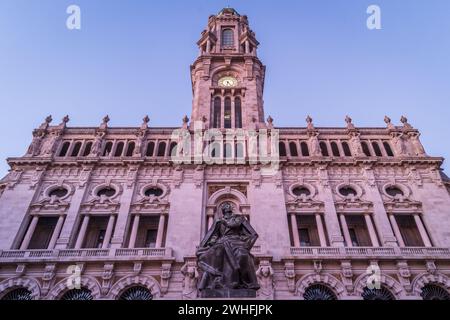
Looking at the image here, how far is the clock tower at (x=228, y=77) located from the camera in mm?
38125

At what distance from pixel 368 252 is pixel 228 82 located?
23911 millimetres

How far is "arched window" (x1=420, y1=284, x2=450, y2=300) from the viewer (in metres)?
24.8

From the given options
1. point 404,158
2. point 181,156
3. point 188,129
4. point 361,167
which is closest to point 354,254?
point 361,167

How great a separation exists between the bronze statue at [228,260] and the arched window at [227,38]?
3594 centimetres

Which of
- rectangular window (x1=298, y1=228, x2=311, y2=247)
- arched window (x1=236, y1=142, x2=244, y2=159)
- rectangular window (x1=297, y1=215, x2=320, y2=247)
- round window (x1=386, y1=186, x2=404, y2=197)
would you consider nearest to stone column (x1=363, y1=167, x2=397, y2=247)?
round window (x1=386, y1=186, x2=404, y2=197)

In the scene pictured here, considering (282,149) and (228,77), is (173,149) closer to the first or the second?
Answer: (282,149)

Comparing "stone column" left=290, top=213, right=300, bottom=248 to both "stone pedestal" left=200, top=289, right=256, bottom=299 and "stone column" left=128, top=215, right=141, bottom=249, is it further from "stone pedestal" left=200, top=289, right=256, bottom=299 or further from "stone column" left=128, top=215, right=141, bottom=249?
"stone pedestal" left=200, top=289, right=256, bottom=299

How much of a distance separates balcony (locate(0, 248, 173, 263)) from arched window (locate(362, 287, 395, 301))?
13110mm

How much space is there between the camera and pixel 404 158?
32.3 metres

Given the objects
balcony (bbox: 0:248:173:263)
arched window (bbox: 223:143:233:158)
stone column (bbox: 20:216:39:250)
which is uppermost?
arched window (bbox: 223:143:233:158)

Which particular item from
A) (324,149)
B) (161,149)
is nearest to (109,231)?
(161,149)

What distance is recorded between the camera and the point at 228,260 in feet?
49.3

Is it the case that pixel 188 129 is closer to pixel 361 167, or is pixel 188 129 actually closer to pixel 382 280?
pixel 361 167
